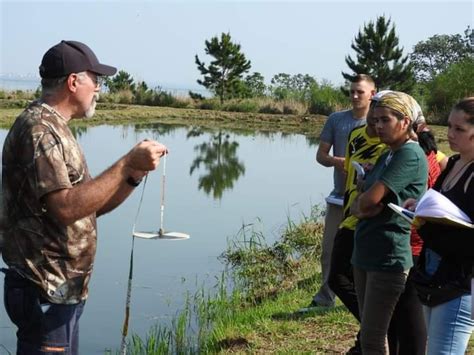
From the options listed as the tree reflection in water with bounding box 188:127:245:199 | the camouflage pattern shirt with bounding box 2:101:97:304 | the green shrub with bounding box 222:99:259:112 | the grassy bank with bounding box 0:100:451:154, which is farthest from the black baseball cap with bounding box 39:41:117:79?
the green shrub with bounding box 222:99:259:112

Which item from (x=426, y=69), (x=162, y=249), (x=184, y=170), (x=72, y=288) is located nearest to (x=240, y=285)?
(x=162, y=249)

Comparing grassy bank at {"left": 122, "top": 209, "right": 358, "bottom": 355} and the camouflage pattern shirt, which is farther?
grassy bank at {"left": 122, "top": 209, "right": 358, "bottom": 355}

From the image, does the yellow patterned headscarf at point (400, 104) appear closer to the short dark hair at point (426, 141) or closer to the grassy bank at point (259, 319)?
the short dark hair at point (426, 141)

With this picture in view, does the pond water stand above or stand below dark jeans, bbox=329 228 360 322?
below

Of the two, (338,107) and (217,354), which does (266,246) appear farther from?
(338,107)

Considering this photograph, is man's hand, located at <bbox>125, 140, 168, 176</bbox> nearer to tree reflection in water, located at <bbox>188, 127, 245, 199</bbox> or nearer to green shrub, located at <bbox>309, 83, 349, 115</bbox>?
tree reflection in water, located at <bbox>188, 127, 245, 199</bbox>

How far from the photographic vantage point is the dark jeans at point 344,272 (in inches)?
163

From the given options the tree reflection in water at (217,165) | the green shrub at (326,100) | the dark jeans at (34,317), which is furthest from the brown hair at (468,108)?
the green shrub at (326,100)

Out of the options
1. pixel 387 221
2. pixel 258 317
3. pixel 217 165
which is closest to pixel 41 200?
pixel 387 221

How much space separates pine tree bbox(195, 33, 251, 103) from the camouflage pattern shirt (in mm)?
42010

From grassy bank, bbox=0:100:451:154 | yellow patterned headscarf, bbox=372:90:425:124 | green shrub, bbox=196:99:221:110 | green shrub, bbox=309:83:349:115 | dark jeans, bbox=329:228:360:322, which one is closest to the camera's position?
yellow patterned headscarf, bbox=372:90:425:124

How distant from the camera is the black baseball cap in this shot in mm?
2574

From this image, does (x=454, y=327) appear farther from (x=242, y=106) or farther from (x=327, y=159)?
(x=242, y=106)

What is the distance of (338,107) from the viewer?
125 feet
